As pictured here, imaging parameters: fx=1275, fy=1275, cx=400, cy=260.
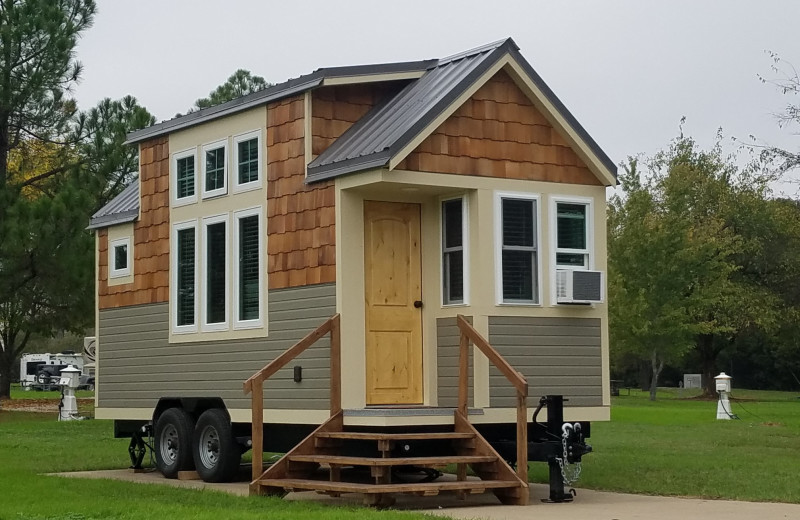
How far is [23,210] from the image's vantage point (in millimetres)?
28781

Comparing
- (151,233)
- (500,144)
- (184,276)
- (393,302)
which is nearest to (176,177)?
(151,233)

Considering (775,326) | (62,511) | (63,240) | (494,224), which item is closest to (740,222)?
(775,326)

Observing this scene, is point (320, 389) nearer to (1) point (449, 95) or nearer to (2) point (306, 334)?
(2) point (306, 334)

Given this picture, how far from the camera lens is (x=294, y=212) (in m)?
14.6

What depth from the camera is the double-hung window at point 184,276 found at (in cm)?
1650

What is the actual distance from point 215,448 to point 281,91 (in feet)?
14.8

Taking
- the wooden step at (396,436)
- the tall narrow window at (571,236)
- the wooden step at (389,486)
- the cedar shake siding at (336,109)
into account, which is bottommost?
the wooden step at (389,486)

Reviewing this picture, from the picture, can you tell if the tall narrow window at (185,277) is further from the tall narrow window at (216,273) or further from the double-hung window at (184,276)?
the tall narrow window at (216,273)

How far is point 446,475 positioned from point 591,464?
2.09m

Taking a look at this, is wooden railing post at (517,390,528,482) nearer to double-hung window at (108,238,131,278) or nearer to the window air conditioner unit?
the window air conditioner unit

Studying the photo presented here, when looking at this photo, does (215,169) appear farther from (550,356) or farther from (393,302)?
(550,356)

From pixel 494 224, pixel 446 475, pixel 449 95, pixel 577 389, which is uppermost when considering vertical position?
pixel 449 95

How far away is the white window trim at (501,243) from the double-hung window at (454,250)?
0.34 m

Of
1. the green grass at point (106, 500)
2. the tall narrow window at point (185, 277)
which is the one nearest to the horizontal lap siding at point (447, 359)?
the green grass at point (106, 500)
